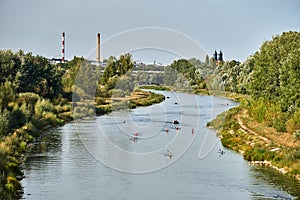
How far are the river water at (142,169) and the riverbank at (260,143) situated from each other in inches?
31.5

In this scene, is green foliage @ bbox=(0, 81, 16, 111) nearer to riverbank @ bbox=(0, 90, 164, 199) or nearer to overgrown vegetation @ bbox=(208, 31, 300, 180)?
riverbank @ bbox=(0, 90, 164, 199)

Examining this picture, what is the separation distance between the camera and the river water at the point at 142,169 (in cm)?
2591

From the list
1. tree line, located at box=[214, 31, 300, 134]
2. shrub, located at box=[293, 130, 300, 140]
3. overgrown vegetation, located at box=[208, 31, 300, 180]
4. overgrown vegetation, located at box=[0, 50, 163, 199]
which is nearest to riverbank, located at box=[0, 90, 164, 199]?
overgrown vegetation, located at box=[0, 50, 163, 199]

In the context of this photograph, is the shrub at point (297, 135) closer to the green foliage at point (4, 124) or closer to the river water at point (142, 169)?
the river water at point (142, 169)

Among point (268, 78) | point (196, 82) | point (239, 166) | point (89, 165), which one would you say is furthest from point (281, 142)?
point (196, 82)

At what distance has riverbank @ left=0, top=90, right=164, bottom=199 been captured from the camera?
25.0 metres

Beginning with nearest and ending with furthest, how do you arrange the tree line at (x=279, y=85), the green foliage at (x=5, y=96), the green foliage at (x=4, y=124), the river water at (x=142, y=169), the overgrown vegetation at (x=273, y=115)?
the river water at (x=142, y=169), the overgrown vegetation at (x=273, y=115), the green foliage at (x=4, y=124), the tree line at (x=279, y=85), the green foliage at (x=5, y=96)

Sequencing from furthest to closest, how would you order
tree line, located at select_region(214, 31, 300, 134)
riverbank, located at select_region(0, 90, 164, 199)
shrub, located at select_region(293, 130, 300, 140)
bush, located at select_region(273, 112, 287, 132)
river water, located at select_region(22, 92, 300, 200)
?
bush, located at select_region(273, 112, 287, 132)
tree line, located at select_region(214, 31, 300, 134)
shrub, located at select_region(293, 130, 300, 140)
river water, located at select_region(22, 92, 300, 200)
riverbank, located at select_region(0, 90, 164, 199)

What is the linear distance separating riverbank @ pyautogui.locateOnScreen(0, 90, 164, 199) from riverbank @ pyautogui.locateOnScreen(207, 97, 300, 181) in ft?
47.7

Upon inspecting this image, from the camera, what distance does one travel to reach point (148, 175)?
30.1m

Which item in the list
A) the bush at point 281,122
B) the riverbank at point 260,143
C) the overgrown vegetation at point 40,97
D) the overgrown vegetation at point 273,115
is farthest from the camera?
the bush at point 281,122

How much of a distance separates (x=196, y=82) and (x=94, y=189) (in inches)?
3399

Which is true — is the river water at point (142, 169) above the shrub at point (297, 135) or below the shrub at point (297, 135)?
below

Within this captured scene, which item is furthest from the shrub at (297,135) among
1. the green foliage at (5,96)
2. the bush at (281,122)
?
the green foliage at (5,96)
